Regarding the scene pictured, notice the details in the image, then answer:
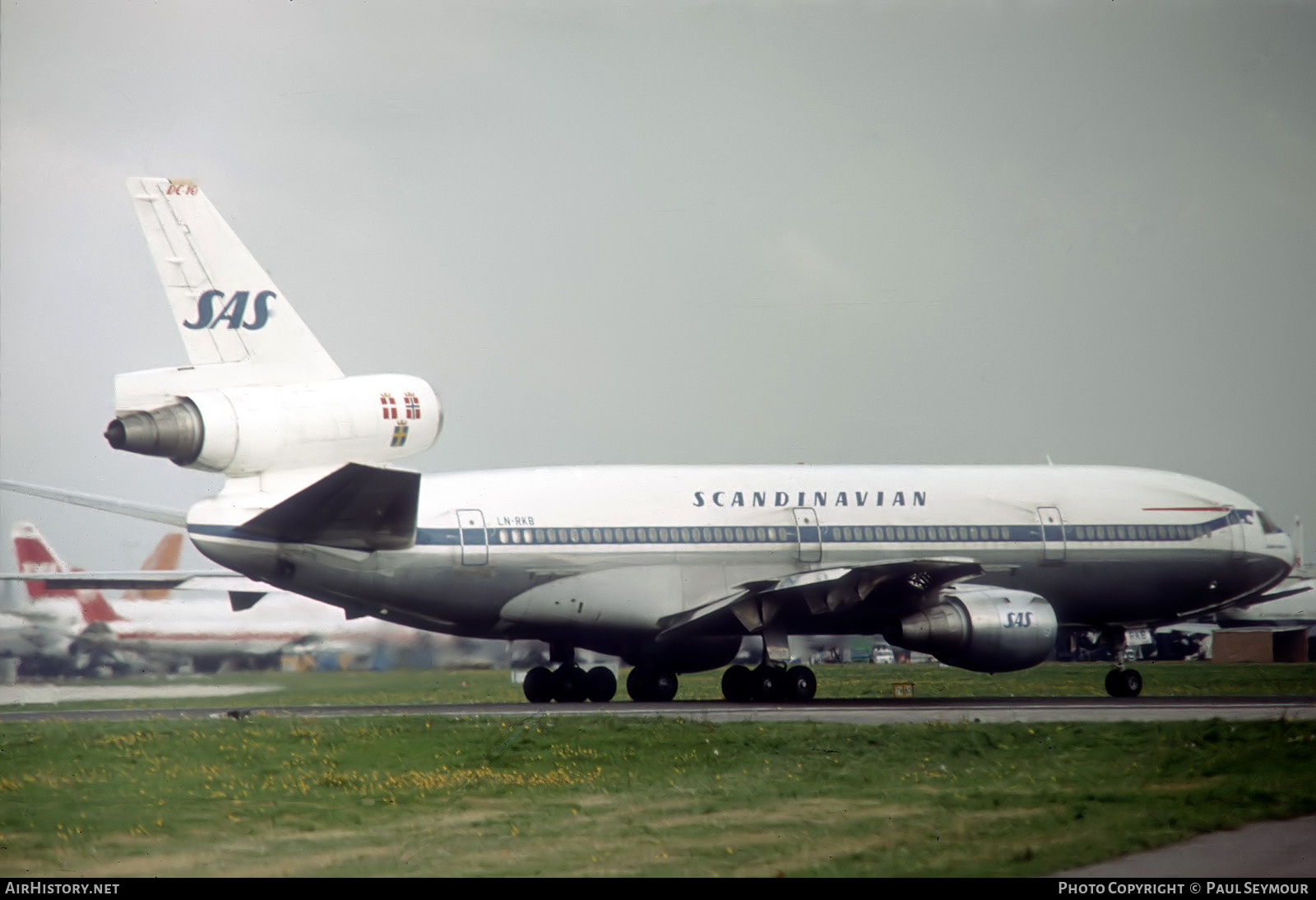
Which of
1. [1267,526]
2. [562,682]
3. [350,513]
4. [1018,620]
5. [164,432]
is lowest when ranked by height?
[562,682]

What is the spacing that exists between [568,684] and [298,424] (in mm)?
11292

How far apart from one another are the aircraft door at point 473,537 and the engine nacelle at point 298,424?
22.7 ft

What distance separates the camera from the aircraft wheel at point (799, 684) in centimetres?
2711

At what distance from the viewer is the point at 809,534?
28.2m

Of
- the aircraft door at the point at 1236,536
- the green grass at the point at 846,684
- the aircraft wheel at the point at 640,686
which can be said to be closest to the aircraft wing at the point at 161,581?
the green grass at the point at 846,684

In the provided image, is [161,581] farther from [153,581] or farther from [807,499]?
[807,499]

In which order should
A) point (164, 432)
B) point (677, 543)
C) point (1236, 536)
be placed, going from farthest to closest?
point (1236, 536) < point (677, 543) < point (164, 432)

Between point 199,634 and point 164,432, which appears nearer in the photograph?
point 164,432

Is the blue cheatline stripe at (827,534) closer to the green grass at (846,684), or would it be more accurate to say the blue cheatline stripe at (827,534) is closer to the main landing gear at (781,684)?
the main landing gear at (781,684)

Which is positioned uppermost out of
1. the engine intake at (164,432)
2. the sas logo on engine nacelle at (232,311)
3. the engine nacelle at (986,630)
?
the sas logo on engine nacelle at (232,311)

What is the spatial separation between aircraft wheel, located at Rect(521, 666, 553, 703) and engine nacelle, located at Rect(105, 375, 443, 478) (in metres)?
10.1

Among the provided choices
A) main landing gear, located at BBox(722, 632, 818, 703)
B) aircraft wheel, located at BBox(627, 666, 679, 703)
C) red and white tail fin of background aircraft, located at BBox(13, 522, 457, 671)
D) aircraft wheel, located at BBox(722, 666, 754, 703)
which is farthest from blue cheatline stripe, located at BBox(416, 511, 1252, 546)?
red and white tail fin of background aircraft, located at BBox(13, 522, 457, 671)

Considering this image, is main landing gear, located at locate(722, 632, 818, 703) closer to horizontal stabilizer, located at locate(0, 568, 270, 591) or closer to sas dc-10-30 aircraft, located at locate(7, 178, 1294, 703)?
sas dc-10-30 aircraft, located at locate(7, 178, 1294, 703)

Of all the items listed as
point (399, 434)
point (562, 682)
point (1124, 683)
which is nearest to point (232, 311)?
point (399, 434)
